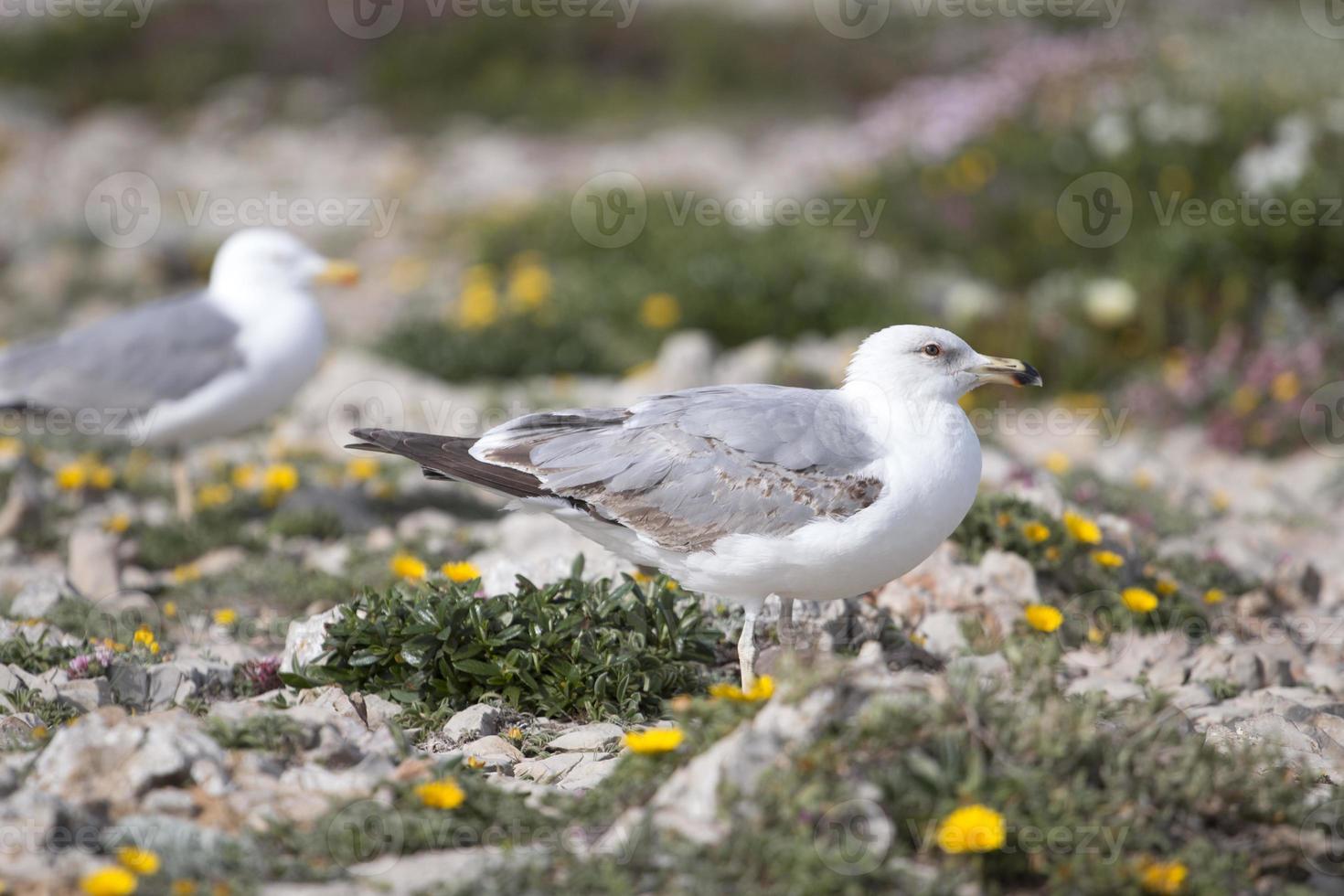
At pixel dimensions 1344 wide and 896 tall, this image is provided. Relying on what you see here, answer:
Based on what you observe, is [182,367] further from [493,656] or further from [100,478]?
[493,656]

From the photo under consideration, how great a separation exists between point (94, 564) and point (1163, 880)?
4.94m

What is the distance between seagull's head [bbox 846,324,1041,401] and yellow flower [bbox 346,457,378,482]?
143 inches

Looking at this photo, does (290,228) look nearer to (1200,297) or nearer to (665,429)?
(1200,297)

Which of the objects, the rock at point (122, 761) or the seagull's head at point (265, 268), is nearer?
the rock at point (122, 761)

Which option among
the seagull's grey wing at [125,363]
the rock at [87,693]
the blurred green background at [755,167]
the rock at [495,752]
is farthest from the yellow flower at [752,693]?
the blurred green background at [755,167]

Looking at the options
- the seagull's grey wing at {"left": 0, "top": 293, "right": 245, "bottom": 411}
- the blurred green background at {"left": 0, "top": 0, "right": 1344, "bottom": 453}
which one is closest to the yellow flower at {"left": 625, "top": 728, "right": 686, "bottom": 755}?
the seagull's grey wing at {"left": 0, "top": 293, "right": 245, "bottom": 411}

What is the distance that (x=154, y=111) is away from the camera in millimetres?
16578

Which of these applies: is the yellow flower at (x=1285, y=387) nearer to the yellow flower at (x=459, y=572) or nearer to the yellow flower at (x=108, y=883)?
the yellow flower at (x=459, y=572)

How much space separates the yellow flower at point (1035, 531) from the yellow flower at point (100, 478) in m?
4.87

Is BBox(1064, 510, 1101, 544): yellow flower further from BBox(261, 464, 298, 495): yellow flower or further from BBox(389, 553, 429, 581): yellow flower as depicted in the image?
BBox(261, 464, 298, 495): yellow flower

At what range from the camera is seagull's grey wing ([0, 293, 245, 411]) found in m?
7.30

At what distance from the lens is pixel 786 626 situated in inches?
197

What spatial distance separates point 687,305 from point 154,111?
9.52 m

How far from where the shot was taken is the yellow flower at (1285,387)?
863cm
